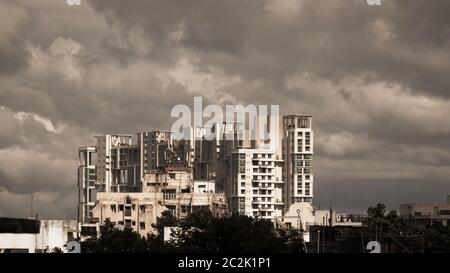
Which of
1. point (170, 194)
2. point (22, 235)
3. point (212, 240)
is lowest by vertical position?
point (212, 240)

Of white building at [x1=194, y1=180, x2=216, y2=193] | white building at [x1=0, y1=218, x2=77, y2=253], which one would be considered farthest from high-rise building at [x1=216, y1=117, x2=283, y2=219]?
white building at [x1=0, y1=218, x2=77, y2=253]

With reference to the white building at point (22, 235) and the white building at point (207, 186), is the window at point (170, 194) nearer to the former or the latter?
the white building at point (207, 186)

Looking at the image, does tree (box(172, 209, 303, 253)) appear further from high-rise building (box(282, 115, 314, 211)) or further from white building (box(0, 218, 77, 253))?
white building (box(0, 218, 77, 253))

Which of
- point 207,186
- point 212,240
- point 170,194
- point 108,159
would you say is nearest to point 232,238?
point 212,240

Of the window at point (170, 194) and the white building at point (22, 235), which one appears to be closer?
the white building at point (22, 235)

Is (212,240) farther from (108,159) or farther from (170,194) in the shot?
(170,194)

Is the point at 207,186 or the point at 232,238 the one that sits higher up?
the point at 207,186

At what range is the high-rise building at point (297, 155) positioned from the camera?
19.7 metres

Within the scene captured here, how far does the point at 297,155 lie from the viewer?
26.9 meters

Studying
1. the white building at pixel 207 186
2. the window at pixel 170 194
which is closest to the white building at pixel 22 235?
the white building at pixel 207 186

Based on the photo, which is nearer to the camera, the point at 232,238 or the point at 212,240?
the point at 232,238
